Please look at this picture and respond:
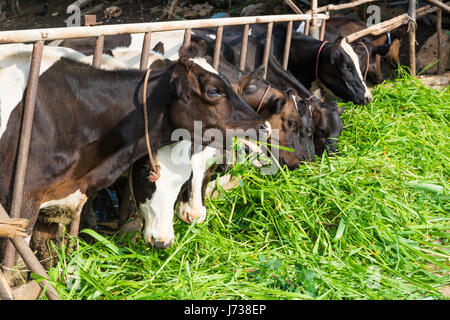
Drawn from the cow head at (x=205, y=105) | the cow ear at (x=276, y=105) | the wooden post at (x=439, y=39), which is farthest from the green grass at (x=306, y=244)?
the wooden post at (x=439, y=39)

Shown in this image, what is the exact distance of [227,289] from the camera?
2.78 metres

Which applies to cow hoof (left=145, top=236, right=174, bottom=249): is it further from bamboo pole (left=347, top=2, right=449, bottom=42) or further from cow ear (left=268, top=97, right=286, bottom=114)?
bamboo pole (left=347, top=2, right=449, bottom=42)

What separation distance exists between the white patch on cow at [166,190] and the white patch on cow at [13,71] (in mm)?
859

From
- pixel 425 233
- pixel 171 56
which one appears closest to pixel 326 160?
pixel 425 233

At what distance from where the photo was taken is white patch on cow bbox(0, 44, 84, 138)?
112 inches

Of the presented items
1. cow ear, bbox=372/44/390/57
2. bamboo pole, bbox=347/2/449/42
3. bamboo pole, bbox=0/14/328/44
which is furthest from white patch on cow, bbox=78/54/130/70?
cow ear, bbox=372/44/390/57

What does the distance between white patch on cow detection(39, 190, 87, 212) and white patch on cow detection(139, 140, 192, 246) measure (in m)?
0.37

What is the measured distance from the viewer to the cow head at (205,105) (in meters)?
3.01

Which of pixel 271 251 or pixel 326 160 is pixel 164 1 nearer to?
pixel 326 160

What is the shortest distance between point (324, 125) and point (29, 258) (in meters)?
3.34

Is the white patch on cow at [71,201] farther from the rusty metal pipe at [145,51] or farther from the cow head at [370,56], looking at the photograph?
the cow head at [370,56]

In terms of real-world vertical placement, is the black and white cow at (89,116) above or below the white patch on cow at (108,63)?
below
